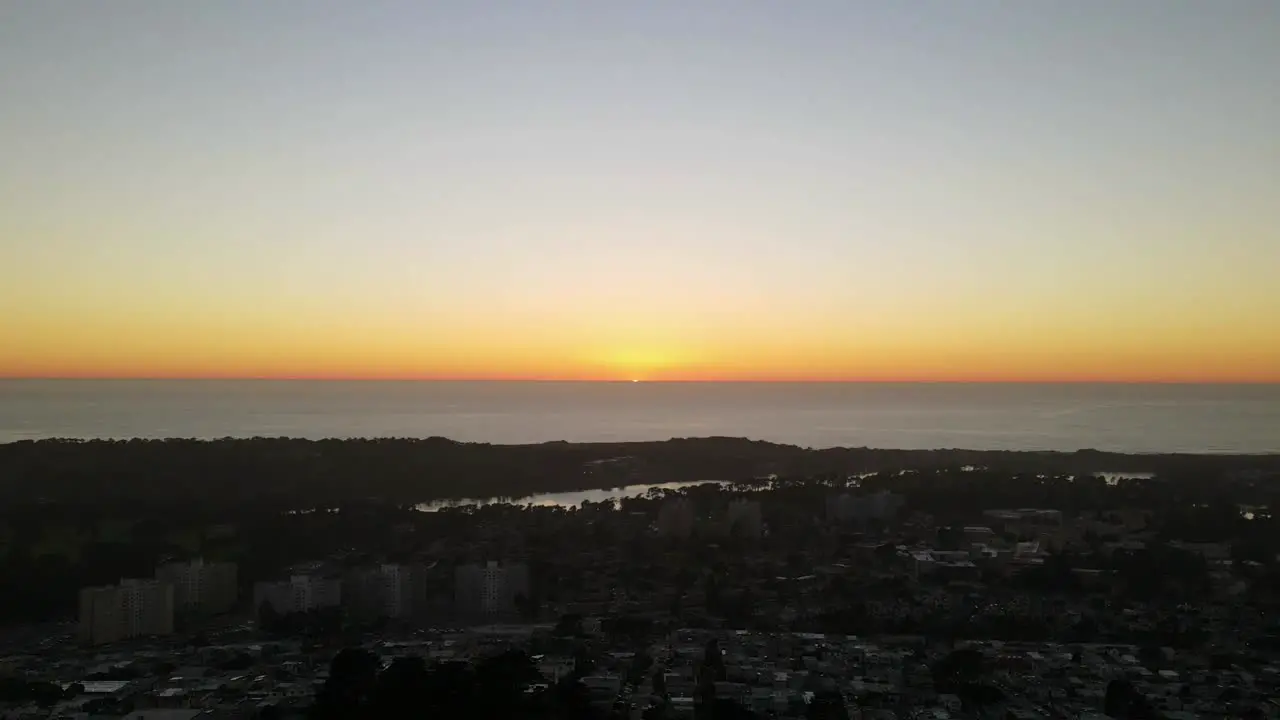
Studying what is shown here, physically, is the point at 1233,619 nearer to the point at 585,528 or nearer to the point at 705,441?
the point at 585,528

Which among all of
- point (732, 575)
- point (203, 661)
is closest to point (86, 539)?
point (203, 661)

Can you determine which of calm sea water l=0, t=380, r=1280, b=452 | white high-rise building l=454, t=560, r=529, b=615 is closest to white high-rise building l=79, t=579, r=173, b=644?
white high-rise building l=454, t=560, r=529, b=615

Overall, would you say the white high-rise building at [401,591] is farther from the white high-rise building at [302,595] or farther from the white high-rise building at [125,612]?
the white high-rise building at [125,612]

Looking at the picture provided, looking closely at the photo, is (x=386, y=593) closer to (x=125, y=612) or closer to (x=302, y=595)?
(x=302, y=595)

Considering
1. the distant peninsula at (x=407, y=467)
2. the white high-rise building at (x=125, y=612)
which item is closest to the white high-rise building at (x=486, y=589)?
the white high-rise building at (x=125, y=612)

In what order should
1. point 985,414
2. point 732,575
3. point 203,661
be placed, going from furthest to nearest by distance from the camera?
1. point 985,414
2. point 732,575
3. point 203,661

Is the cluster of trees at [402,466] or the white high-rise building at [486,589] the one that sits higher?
the cluster of trees at [402,466]
